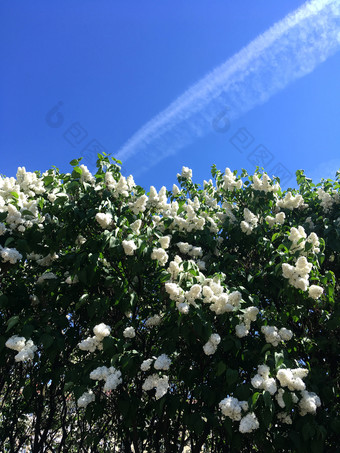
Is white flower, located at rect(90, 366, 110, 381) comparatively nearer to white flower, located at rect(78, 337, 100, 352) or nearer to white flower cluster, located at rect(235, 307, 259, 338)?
white flower, located at rect(78, 337, 100, 352)

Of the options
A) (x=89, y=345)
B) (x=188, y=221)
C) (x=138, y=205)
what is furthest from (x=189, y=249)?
(x=89, y=345)

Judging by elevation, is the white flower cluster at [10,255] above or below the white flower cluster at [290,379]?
above

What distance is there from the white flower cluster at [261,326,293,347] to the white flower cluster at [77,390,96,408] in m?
1.51

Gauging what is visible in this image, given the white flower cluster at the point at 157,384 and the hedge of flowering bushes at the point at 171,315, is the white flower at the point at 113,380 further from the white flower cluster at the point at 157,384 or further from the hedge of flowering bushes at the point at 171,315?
the white flower cluster at the point at 157,384

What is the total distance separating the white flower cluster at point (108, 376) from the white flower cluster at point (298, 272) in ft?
5.36

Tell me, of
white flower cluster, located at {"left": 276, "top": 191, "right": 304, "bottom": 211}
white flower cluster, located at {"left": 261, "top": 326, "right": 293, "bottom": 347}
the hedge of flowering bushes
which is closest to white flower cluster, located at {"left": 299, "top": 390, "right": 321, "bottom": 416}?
the hedge of flowering bushes

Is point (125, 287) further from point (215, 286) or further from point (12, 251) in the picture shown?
point (12, 251)

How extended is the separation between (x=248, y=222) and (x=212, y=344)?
1.81m

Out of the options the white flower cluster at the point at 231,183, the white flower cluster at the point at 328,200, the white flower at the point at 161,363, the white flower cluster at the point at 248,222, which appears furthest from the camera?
the white flower cluster at the point at 231,183

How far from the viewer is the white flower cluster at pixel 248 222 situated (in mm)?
3947

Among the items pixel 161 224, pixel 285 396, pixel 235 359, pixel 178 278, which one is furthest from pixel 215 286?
pixel 161 224

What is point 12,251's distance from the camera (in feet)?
10.5

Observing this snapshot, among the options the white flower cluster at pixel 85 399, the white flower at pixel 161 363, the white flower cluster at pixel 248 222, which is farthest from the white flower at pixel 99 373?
the white flower cluster at pixel 248 222

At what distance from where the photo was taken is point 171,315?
114 inches
